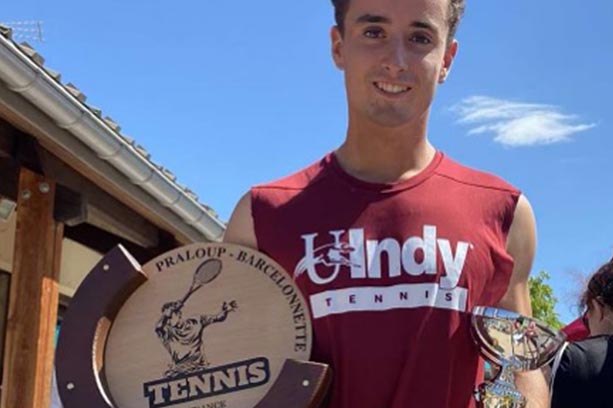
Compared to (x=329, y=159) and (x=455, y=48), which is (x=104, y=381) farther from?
(x=455, y=48)

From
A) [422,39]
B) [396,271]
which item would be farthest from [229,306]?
[422,39]

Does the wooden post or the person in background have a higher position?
the wooden post

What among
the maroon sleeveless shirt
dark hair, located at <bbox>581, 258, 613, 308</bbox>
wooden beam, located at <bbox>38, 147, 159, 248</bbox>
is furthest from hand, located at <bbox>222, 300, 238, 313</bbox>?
wooden beam, located at <bbox>38, 147, 159, 248</bbox>

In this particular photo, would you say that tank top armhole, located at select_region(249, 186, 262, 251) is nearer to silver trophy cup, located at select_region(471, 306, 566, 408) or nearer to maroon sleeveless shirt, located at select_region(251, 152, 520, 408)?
maroon sleeveless shirt, located at select_region(251, 152, 520, 408)

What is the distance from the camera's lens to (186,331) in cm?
175

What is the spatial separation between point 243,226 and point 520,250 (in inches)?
19.6

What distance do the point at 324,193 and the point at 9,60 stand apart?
8.70 feet

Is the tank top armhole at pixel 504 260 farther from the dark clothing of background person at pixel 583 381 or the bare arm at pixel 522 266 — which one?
the dark clothing of background person at pixel 583 381

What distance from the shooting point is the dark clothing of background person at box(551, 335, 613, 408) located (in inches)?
118

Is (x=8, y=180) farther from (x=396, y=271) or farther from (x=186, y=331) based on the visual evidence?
(x=396, y=271)

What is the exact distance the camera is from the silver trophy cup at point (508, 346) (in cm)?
164

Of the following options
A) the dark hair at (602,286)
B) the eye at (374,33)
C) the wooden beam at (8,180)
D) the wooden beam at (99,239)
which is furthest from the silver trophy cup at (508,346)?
the wooden beam at (99,239)

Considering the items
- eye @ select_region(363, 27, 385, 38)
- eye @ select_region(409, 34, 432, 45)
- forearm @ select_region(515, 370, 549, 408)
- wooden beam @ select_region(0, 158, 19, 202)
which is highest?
wooden beam @ select_region(0, 158, 19, 202)

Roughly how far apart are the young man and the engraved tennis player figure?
12cm
